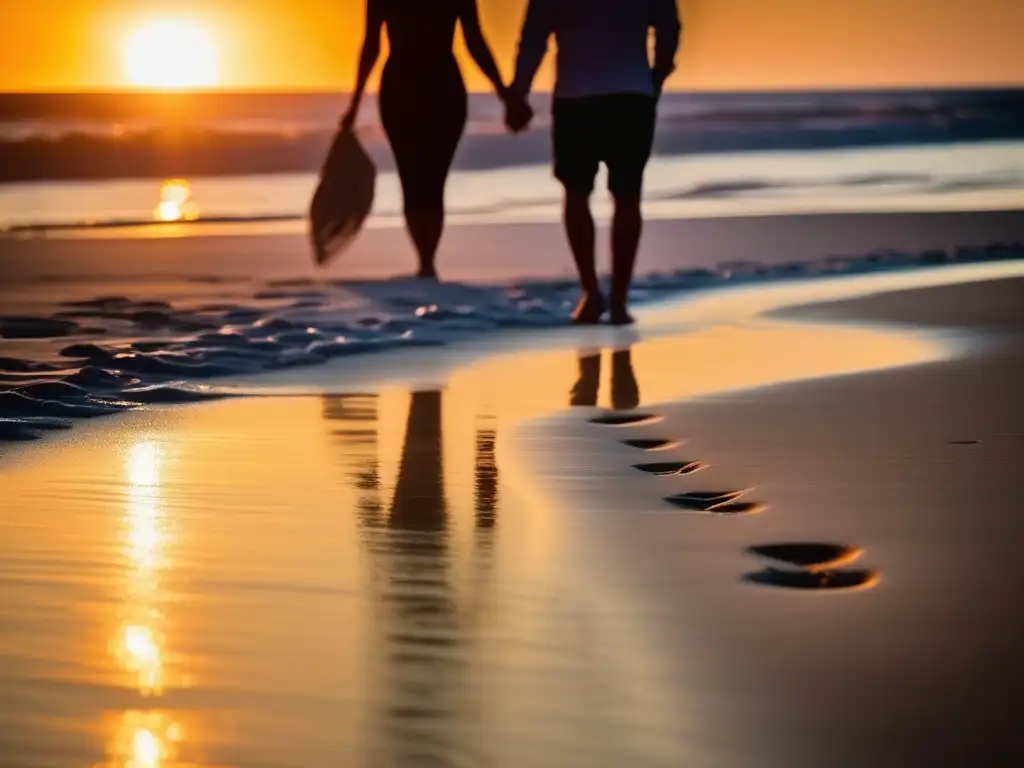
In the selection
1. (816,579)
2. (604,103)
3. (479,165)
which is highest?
(604,103)

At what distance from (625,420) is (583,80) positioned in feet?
9.45

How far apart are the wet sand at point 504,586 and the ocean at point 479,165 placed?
22.5 ft

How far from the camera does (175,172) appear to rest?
1769 centimetres

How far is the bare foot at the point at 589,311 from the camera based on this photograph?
689 centimetres

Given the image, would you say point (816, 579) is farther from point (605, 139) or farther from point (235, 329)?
point (605, 139)

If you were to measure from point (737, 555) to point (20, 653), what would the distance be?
1118 mm

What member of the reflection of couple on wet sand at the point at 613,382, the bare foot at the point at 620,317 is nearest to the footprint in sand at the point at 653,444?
the reflection of couple on wet sand at the point at 613,382

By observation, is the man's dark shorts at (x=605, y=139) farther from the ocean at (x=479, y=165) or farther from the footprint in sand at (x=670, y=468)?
the ocean at (x=479, y=165)

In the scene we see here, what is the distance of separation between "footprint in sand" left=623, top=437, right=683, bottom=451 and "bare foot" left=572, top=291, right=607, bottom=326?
109 inches

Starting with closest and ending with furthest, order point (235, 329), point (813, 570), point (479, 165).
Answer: point (813, 570), point (235, 329), point (479, 165)

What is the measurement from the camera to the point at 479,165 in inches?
730

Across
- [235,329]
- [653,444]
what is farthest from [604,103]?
[653,444]

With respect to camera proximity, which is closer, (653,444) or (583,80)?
(653,444)

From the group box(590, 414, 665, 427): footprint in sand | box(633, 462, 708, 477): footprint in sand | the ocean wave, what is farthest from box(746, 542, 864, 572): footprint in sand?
the ocean wave
